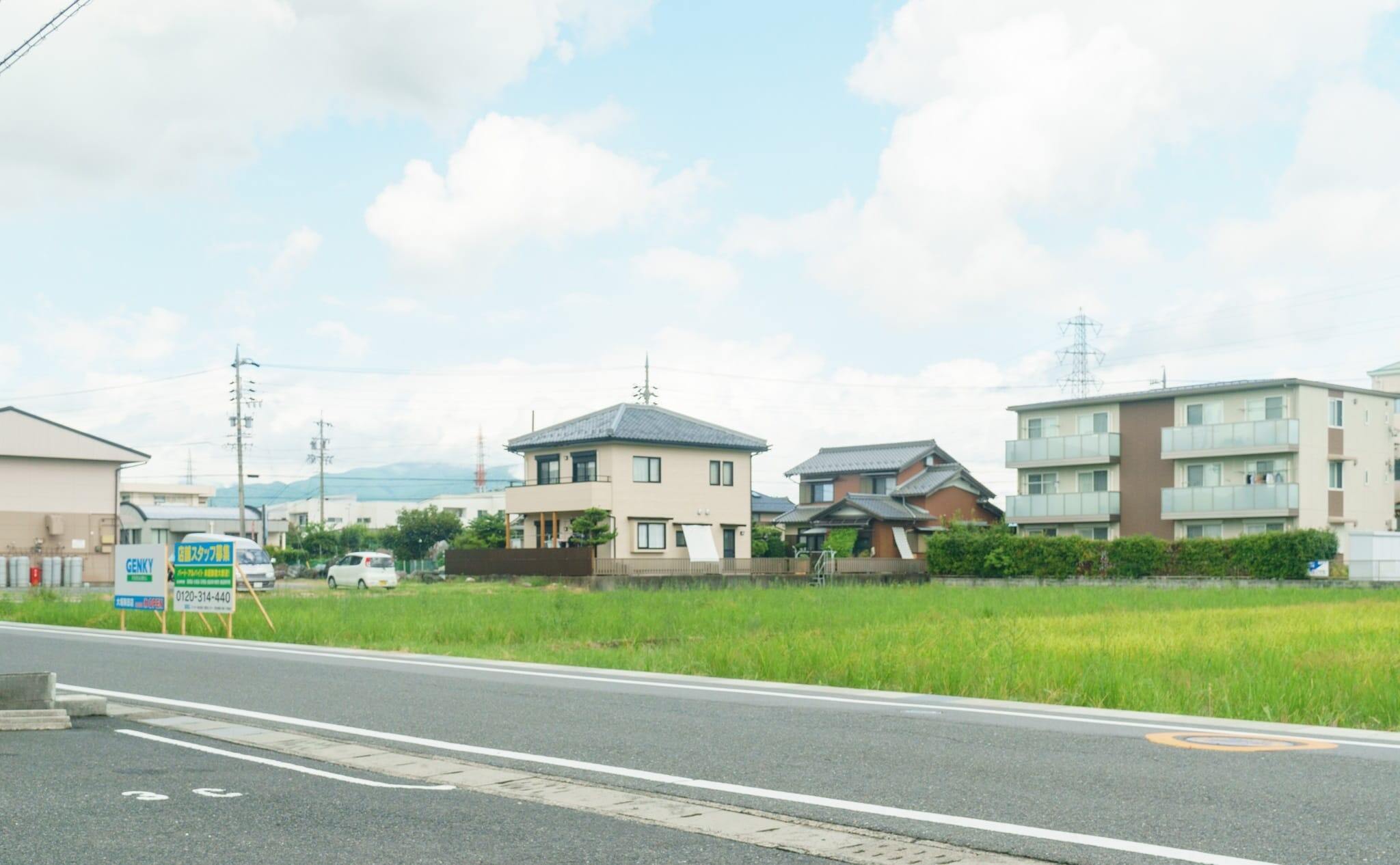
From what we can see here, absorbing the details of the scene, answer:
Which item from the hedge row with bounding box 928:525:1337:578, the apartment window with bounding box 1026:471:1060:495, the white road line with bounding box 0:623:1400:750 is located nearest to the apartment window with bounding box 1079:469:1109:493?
the apartment window with bounding box 1026:471:1060:495

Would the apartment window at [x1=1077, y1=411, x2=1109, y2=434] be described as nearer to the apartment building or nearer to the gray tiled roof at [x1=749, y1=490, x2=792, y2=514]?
the apartment building

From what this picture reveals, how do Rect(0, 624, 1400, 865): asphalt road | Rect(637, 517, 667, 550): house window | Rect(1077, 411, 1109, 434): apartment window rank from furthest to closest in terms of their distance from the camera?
Rect(1077, 411, 1109, 434): apartment window < Rect(637, 517, 667, 550): house window < Rect(0, 624, 1400, 865): asphalt road

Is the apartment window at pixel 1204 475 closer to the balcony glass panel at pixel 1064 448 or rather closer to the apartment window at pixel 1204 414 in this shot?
the apartment window at pixel 1204 414

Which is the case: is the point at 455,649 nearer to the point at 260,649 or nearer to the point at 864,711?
the point at 260,649

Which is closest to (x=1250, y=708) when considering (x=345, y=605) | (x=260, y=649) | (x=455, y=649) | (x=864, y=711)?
(x=864, y=711)

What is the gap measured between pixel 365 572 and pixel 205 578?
25258mm

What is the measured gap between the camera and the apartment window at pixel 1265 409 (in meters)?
45.6

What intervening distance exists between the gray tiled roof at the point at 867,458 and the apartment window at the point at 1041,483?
9.80 metres

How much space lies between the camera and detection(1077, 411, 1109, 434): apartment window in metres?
51.2

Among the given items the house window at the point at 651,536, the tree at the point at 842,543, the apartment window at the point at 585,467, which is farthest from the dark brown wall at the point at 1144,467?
the apartment window at the point at 585,467

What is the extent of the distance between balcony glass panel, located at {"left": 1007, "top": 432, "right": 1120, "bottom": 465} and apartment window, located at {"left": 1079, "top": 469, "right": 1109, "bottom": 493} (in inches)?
37.4

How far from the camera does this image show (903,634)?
17.3 metres

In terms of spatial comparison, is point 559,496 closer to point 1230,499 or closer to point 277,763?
point 1230,499

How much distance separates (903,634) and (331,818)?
12195 millimetres
